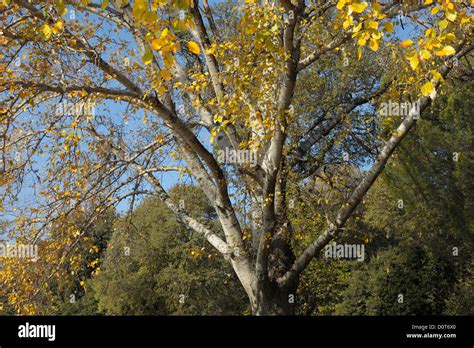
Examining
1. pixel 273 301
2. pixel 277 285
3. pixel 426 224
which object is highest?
pixel 426 224

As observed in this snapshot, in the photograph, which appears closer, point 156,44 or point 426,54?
point 156,44

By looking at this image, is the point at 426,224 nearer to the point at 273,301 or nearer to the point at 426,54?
the point at 273,301

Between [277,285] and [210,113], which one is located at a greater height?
[210,113]

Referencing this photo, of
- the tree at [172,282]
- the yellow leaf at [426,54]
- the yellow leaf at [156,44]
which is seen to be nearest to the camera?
the yellow leaf at [156,44]

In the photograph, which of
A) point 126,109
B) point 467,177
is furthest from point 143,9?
point 467,177

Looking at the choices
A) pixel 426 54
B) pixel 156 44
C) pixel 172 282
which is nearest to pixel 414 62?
pixel 426 54

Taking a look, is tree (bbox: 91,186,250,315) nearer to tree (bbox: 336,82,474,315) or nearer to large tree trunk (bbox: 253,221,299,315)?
tree (bbox: 336,82,474,315)

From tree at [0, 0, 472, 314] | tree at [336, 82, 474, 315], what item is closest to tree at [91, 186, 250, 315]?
tree at [336, 82, 474, 315]

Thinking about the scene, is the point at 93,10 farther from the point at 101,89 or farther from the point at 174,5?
the point at 174,5

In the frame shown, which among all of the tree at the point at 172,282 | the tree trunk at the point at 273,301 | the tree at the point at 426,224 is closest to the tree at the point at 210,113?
the tree trunk at the point at 273,301
